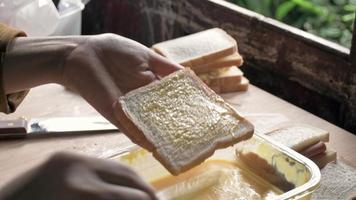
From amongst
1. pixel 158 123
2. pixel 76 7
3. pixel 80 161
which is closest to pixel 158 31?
pixel 76 7

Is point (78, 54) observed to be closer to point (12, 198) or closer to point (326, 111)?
point (12, 198)

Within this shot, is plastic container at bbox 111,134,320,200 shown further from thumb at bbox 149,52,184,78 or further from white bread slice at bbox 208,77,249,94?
white bread slice at bbox 208,77,249,94

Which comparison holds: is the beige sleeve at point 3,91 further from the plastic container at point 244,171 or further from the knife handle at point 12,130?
the plastic container at point 244,171

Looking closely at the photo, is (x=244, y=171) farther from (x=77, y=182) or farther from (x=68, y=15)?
(x=68, y=15)

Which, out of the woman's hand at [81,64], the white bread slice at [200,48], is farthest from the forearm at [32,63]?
the white bread slice at [200,48]

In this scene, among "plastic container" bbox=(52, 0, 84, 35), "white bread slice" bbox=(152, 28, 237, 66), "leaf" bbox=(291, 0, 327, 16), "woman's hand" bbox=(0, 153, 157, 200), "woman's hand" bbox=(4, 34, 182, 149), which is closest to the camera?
"woman's hand" bbox=(0, 153, 157, 200)

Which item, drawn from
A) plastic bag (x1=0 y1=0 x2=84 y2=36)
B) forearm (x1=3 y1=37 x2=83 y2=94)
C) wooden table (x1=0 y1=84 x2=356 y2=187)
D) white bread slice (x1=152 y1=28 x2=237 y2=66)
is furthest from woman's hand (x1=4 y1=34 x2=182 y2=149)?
plastic bag (x1=0 y1=0 x2=84 y2=36)

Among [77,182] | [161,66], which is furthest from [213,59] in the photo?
[77,182]
